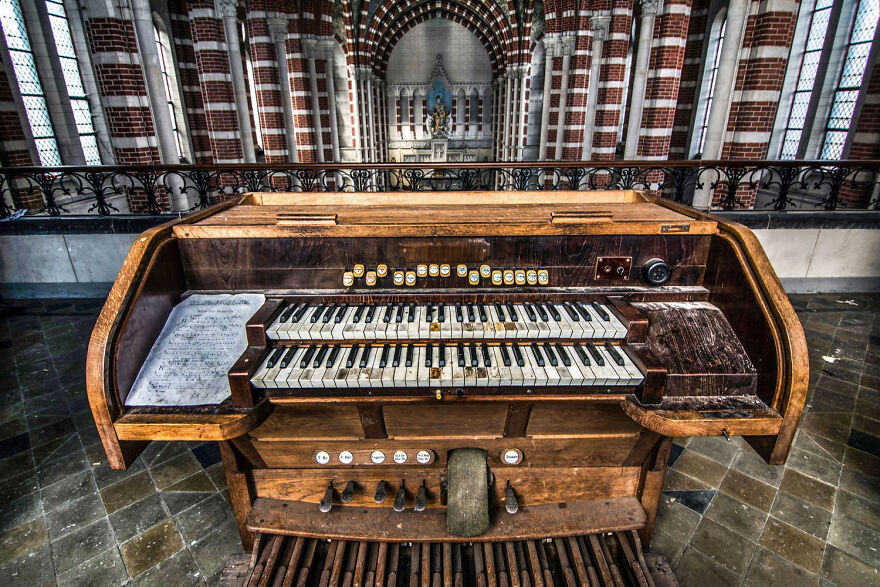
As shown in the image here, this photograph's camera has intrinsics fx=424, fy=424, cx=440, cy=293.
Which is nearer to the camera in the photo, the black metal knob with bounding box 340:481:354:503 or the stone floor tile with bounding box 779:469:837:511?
the black metal knob with bounding box 340:481:354:503

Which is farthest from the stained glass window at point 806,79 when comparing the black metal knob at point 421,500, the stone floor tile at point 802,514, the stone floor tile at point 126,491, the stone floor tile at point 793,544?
the stone floor tile at point 126,491

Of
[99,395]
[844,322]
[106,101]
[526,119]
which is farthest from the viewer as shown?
[526,119]

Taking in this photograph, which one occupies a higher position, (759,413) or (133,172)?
(133,172)

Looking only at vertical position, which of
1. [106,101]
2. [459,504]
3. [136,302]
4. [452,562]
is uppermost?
[106,101]

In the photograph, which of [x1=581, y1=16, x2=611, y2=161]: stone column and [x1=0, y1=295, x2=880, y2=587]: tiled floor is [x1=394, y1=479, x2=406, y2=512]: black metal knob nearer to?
[x1=0, y1=295, x2=880, y2=587]: tiled floor

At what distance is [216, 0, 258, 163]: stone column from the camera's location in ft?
27.7

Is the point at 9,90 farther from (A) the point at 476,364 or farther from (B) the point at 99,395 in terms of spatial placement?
(A) the point at 476,364

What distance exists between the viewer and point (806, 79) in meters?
9.09

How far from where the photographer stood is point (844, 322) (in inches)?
198

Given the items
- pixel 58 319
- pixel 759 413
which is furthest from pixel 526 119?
pixel 759 413

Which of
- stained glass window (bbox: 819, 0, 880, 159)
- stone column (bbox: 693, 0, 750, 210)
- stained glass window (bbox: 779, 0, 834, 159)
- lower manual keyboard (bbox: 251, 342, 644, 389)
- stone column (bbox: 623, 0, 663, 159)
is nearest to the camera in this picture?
lower manual keyboard (bbox: 251, 342, 644, 389)

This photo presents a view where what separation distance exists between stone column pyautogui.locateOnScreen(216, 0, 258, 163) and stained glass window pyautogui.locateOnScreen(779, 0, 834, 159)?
1182 centimetres

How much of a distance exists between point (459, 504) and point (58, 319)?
18.9 feet

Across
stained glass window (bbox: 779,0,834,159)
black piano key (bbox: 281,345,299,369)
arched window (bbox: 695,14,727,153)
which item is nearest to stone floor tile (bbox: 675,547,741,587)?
black piano key (bbox: 281,345,299,369)
